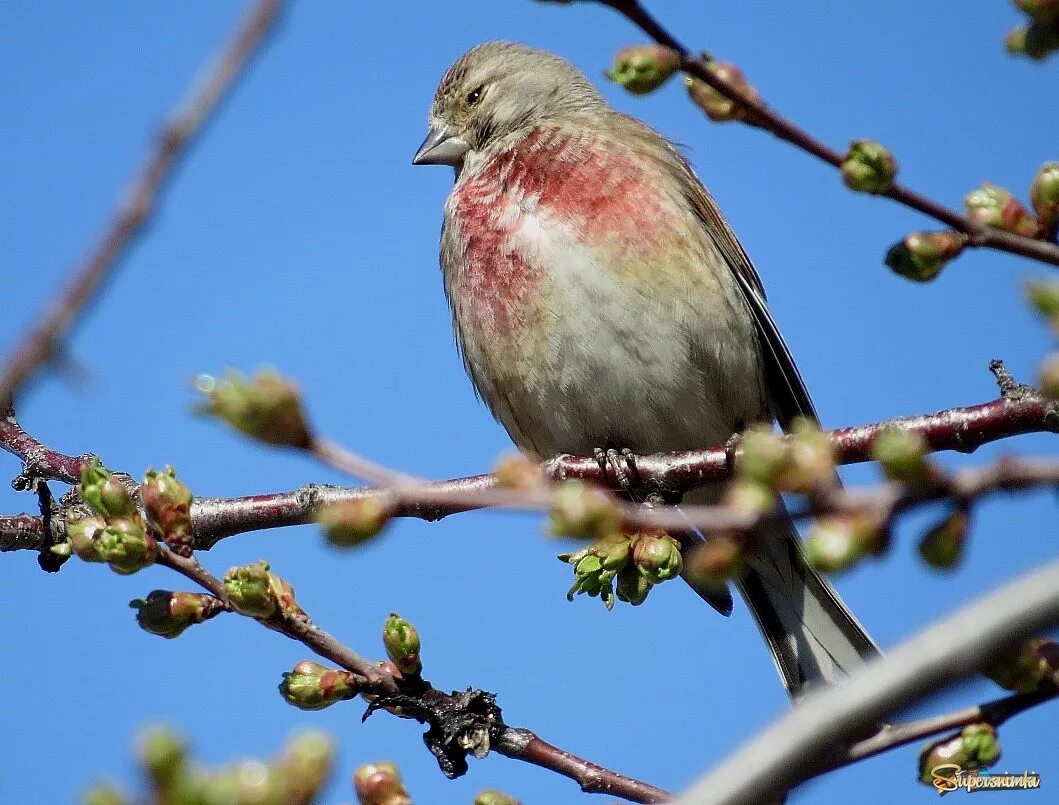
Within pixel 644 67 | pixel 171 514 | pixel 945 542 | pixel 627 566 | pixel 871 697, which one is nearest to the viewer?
pixel 871 697

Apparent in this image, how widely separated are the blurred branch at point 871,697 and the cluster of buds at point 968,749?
1031mm

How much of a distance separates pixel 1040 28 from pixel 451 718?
2174mm

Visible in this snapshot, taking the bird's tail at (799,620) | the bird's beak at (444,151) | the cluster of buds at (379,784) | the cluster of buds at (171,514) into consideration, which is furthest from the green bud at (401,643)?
the bird's beak at (444,151)

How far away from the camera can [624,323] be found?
4.82 metres

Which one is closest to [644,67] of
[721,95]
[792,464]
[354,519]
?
[721,95]

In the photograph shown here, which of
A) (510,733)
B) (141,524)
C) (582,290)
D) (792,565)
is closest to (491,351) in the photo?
(582,290)

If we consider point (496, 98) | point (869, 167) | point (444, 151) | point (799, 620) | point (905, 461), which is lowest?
point (905, 461)

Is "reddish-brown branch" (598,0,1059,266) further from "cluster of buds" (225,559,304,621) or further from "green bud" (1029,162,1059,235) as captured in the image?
"cluster of buds" (225,559,304,621)

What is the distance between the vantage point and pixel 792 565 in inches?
197

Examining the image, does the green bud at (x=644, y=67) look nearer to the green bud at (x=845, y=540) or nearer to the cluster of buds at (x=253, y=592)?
the green bud at (x=845, y=540)

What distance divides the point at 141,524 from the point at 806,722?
184 centimetres

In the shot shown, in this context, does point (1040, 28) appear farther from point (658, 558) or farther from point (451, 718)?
point (451, 718)

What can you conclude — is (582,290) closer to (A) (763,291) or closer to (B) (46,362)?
(A) (763,291)

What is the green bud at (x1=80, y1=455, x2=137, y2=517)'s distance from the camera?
262cm
